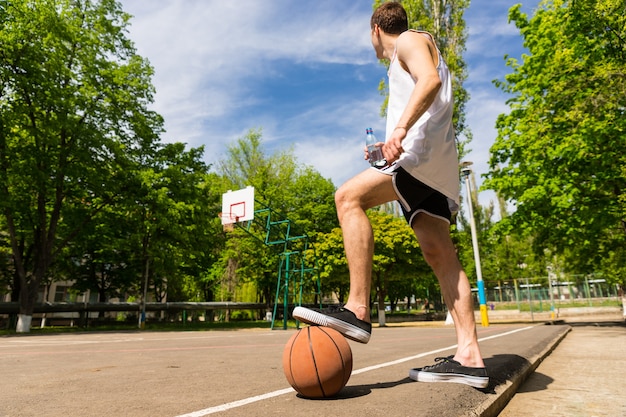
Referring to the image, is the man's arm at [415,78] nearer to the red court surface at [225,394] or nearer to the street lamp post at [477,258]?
the red court surface at [225,394]

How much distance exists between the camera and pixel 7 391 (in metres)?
3.08

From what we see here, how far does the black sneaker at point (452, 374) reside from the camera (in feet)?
8.90

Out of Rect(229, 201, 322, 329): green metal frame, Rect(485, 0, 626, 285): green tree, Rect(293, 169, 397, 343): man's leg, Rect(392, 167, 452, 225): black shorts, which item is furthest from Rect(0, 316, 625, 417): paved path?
Rect(229, 201, 322, 329): green metal frame

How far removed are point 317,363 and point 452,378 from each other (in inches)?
39.2

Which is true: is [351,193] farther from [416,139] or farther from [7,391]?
[7,391]

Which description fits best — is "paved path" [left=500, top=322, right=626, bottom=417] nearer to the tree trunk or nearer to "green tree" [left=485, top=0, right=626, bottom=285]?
"green tree" [left=485, top=0, right=626, bottom=285]

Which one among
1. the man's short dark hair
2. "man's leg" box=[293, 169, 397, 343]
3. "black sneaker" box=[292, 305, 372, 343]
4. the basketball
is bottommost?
the basketball

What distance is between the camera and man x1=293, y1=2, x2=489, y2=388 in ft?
8.74

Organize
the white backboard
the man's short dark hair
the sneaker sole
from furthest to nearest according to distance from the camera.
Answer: the white backboard → the man's short dark hair → the sneaker sole

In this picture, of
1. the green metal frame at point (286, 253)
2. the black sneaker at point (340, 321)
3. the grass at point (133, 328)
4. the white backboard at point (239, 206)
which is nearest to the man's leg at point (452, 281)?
the black sneaker at point (340, 321)

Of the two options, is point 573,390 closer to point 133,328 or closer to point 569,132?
point 569,132

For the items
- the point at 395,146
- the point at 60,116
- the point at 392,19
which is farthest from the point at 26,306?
the point at 395,146

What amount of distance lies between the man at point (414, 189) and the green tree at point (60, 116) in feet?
61.1

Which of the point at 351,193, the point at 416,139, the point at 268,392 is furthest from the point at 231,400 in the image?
the point at 416,139
